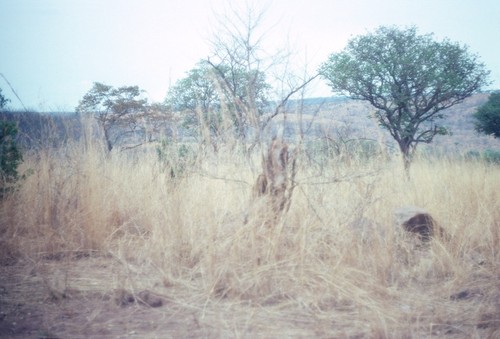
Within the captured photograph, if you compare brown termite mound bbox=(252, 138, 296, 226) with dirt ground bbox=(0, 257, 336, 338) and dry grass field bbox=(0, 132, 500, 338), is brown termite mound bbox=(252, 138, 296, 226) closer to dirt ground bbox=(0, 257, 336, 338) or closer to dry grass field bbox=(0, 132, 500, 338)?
dry grass field bbox=(0, 132, 500, 338)

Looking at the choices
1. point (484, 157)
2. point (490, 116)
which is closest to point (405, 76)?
point (484, 157)

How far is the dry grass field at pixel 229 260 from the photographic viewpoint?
2490 millimetres

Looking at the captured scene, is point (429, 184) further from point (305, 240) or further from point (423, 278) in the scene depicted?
point (305, 240)

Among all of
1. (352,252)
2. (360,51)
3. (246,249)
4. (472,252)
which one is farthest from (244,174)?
(360,51)

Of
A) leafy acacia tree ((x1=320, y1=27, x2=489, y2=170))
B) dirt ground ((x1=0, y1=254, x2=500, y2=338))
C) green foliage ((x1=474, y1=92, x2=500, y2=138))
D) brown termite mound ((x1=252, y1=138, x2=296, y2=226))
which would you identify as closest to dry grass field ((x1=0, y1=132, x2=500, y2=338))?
dirt ground ((x1=0, y1=254, x2=500, y2=338))

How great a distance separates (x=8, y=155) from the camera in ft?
15.4

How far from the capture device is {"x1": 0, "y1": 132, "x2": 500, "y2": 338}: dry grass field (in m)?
2.49

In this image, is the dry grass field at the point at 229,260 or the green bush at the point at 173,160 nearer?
the dry grass field at the point at 229,260

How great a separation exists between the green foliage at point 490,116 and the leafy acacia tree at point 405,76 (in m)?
7.15

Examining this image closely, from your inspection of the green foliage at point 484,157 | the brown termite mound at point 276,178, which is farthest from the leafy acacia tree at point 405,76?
the brown termite mound at point 276,178

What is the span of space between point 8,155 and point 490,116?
2136 centimetres

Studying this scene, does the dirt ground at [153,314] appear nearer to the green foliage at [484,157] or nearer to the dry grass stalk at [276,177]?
the dry grass stalk at [276,177]

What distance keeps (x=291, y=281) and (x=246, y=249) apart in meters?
0.47

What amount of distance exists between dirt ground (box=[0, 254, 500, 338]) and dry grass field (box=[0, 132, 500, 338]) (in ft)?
0.04
